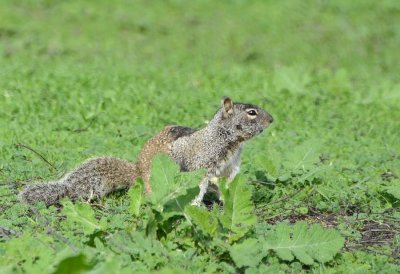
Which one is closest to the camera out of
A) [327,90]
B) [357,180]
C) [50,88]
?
[357,180]

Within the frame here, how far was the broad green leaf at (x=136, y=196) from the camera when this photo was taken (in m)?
6.02

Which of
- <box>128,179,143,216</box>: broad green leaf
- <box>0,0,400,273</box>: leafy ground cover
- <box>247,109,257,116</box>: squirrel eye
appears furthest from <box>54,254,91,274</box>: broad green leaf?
<box>247,109,257,116</box>: squirrel eye

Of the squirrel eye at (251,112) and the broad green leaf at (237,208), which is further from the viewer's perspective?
the squirrel eye at (251,112)

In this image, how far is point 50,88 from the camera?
32.9ft

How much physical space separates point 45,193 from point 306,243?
1.95 metres

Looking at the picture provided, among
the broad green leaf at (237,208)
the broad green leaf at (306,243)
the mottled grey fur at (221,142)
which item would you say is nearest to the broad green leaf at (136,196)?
the broad green leaf at (237,208)

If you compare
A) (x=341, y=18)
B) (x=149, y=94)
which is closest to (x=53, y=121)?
(x=149, y=94)

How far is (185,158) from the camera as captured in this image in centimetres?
730

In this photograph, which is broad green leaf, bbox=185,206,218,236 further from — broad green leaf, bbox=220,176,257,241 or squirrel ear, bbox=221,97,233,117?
squirrel ear, bbox=221,97,233,117

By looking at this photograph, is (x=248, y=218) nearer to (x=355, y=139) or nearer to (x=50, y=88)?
(x=355, y=139)

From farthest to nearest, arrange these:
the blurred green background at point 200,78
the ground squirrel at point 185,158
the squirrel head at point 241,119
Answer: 1. the blurred green background at point 200,78
2. the squirrel head at point 241,119
3. the ground squirrel at point 185,158

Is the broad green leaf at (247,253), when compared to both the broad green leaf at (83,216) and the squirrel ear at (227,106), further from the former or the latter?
the squirrel ear at (227,106)

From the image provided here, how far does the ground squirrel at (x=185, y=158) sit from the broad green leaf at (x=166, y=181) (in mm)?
1068

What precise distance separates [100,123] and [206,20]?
17.5ft
